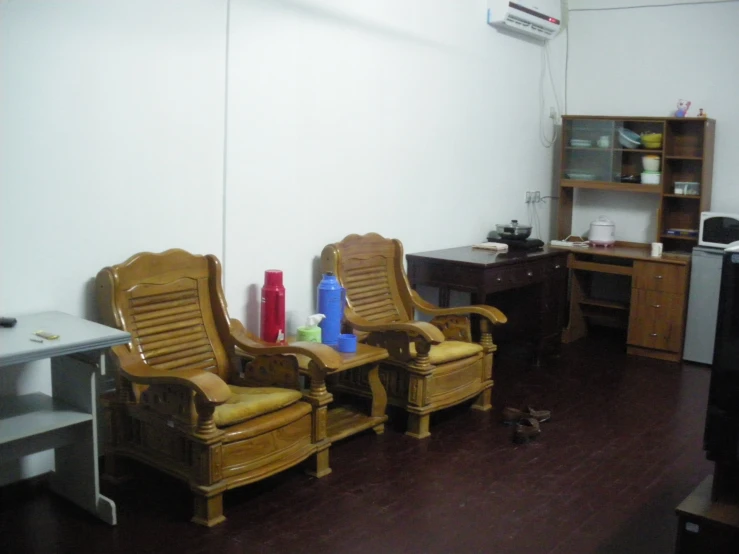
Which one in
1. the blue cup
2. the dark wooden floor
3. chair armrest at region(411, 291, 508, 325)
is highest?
chair armrest at region(411, 291, 508, 325)

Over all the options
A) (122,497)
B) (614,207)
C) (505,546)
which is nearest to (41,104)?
(122,497)

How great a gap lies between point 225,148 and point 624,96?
3915mm

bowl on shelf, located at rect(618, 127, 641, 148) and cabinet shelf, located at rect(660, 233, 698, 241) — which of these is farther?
bowl on shelf, located at rect(618, 127, 641, 148)

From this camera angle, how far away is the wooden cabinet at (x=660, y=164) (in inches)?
237

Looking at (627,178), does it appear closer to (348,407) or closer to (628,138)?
(628,138)

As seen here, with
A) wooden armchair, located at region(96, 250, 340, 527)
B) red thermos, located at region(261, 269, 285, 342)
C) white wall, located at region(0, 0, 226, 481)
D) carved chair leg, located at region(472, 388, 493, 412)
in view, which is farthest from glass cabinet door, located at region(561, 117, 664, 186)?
wooden armchair, located at region(96, 250, 340, 527)

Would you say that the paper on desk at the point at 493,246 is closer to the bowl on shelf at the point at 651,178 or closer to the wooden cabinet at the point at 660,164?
the wooden cabinet at the point at 660,164

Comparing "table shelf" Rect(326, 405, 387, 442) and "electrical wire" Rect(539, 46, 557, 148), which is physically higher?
"electrical wire" Rect(539, 46, 557, 148)

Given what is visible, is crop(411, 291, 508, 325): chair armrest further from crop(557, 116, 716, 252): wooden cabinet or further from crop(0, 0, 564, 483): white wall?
crop(557, 116, 716, 252): wooden cabinet

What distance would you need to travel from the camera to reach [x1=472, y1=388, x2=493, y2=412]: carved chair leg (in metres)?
4.61

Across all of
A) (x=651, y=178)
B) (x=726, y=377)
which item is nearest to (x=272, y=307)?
(x=726, y=377)

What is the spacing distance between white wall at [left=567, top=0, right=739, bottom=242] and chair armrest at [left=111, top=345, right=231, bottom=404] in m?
4.53

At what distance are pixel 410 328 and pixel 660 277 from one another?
8.65 ft

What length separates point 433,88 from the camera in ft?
17.2
